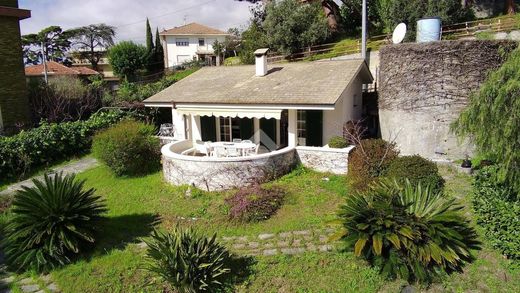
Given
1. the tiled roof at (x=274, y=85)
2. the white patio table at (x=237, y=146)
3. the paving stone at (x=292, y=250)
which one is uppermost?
the tiled roof at (x=274, y=85)

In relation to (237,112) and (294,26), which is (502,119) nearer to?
(237,112)

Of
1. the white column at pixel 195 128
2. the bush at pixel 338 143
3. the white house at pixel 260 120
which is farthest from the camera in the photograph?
the white column at pixel 195 128

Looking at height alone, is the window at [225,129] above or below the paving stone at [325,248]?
above

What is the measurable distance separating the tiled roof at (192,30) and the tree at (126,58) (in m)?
24.8

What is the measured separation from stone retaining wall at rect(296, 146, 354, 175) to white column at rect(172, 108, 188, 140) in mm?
9692

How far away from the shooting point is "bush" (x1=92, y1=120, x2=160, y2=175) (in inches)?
913

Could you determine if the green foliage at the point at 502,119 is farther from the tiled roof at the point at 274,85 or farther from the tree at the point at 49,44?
the tree at the point at 49,44

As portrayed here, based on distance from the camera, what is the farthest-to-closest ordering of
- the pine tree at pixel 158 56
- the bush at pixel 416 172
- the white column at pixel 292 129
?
1. the pine tree at pixel 158 56
2. the white column at pixel 292 129
3. the bush at pixel 416 172

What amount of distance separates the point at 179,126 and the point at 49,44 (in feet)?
265

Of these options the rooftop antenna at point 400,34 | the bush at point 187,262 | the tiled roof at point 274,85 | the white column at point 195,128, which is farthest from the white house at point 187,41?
the bush at point 187,262

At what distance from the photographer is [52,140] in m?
27.5

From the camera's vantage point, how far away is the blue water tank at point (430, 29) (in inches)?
890

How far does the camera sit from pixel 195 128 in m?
26.8

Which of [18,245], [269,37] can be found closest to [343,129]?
[18,245]
